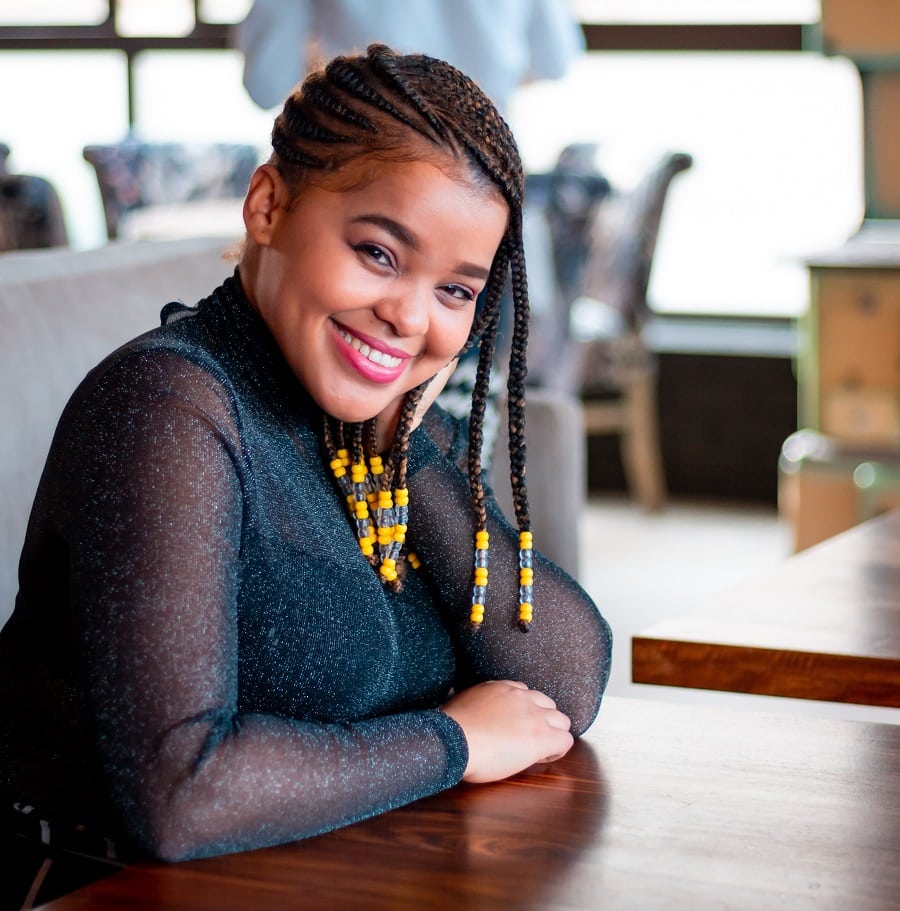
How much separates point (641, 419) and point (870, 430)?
1664mm

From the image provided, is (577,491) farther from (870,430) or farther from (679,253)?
(679,253)

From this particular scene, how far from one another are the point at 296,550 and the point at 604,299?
3727 millimetres

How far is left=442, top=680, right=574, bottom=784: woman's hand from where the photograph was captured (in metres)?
1.07

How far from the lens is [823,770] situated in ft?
3.49

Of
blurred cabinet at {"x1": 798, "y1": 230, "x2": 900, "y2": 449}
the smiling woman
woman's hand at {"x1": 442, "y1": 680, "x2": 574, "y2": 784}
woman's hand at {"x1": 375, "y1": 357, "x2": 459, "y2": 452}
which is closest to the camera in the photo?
the smiling woman

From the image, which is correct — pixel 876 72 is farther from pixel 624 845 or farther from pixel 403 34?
pixel 624 845

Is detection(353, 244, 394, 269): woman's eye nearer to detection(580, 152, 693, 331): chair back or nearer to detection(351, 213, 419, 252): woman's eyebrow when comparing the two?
detection(351, 213, 419, 252): woman's eyebrow

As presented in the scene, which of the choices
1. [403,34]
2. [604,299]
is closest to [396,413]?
[403,34]

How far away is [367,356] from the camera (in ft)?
3.64

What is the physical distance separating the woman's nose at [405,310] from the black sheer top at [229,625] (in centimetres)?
11

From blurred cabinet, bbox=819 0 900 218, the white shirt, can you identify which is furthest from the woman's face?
blurred cabinet, bbox=819 0 900 218

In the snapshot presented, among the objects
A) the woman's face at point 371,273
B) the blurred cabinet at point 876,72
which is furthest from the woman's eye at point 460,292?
the blurred cabinet at point 876,72

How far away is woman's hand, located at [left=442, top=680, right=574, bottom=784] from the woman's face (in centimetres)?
24

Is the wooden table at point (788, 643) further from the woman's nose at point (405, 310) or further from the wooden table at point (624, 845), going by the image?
the woman's nose at point (405, 310)
